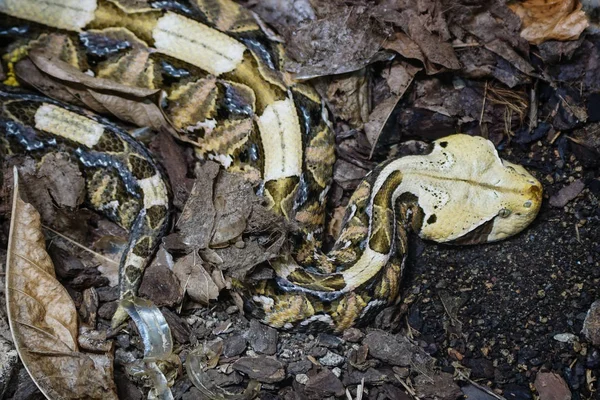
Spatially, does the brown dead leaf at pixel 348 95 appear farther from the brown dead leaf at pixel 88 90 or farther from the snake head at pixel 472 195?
the brown dead leaf at pixel 88 90

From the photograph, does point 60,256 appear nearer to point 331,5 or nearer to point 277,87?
point 277,87

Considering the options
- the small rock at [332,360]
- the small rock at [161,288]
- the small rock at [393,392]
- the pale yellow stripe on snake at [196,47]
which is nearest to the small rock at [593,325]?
the small rock at [393,392]

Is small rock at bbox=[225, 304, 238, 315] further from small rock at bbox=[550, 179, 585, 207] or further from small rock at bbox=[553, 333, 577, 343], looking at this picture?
small rock at bbox=[550, 179, 585, 207]

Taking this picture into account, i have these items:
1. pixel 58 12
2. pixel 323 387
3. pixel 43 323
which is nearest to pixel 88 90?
pixel 58 12

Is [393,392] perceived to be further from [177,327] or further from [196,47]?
[196,47]

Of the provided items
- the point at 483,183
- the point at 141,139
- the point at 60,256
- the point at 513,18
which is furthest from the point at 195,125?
the point at 513,18

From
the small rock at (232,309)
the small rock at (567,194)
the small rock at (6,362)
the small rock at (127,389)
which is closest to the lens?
the small rock at (6,362)
